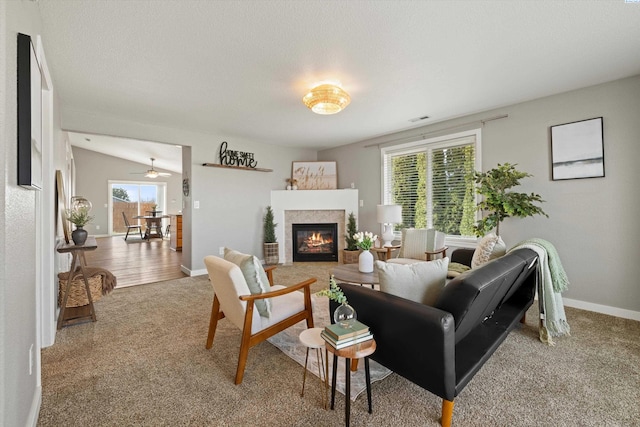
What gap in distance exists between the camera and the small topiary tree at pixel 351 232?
17.2 ft

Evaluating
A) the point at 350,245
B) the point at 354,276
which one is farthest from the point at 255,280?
the point at 350,245

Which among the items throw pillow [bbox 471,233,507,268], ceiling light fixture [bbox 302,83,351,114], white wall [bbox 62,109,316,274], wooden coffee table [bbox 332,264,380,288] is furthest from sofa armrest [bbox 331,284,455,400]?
white wall [bbox 62,109,316,274]

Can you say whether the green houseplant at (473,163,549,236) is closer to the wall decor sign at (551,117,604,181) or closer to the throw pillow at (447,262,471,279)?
the wall decor sign at (551,117,604,181)

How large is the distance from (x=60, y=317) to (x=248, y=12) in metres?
3.21

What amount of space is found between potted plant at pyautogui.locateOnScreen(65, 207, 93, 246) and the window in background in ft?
28.1

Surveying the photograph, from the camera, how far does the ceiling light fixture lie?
2832 millimetres

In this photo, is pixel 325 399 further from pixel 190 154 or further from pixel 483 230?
pixel 190 154

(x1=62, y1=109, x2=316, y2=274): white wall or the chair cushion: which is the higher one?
(x1=62, y1=109, x2=316, y2=274): white wall

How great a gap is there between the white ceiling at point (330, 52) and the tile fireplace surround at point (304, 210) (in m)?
2.26

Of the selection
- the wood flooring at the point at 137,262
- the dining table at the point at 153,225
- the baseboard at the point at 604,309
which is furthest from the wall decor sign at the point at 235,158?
the dining table at the point at 153,225

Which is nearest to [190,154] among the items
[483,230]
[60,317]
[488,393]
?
[60,317]

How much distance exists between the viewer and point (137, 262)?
19.0 feet

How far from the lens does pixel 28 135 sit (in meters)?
1.29

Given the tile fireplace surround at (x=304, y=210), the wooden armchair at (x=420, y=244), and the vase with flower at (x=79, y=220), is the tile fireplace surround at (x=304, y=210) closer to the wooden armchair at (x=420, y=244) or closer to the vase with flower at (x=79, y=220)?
the wooden armchair at (x=420, y=244)
